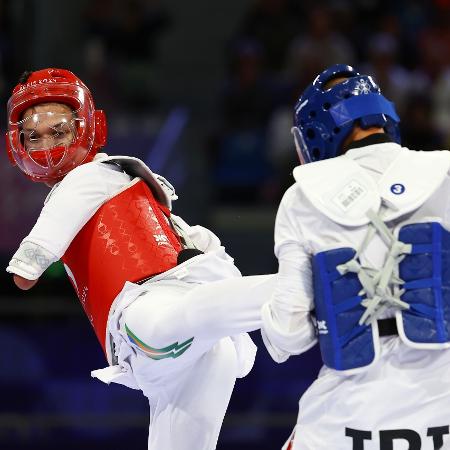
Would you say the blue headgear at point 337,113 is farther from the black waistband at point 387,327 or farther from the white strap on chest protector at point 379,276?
the black waistband at point 387,327

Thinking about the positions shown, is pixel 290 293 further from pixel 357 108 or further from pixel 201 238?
pixel 201 238

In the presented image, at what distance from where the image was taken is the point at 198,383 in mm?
4645

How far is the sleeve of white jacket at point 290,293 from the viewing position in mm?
3680

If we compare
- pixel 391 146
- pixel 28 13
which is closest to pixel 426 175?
pixel 391 146

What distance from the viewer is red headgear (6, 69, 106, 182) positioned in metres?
4.89

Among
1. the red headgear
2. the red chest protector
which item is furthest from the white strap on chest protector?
the red headgear

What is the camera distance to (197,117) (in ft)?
36.6

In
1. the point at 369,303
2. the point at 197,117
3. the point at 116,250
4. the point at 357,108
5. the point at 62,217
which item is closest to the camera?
the point at 369,303

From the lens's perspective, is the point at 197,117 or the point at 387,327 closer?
the point at 387,327

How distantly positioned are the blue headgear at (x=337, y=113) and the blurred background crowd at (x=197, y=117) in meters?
3.72

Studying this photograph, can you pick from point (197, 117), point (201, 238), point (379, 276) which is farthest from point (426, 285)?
point (197, 117)

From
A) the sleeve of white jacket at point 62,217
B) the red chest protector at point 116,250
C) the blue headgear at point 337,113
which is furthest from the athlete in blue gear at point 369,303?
the sleeve of white jacket at point 62,217

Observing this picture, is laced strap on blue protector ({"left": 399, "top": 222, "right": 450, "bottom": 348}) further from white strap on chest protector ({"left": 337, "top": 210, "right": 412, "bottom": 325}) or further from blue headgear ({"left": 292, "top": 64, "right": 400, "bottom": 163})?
blue headgear ({"left": 292, "top": 64, "right": 400, "bottom": 163})

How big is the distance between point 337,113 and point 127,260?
1260 millimetres
